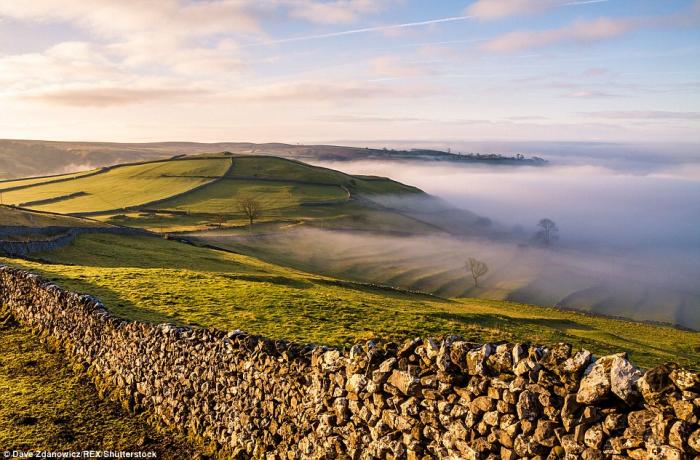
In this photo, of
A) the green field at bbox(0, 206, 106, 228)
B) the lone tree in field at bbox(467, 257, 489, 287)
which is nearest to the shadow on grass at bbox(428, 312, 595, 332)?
the lone tree in field at bbox(467, 257, 489, 287)


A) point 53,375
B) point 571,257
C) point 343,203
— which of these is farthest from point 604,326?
point 343,203

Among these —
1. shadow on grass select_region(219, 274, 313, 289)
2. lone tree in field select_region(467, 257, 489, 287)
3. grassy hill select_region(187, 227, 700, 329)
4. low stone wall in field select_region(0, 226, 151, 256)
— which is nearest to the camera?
low stone wall in field select_region(0, 226, 151, 256)

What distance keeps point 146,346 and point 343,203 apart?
137 metres

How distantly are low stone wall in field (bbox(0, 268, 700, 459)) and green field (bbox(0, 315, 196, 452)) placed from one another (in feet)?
1.81

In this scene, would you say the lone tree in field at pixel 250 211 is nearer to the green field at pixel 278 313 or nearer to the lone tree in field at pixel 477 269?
the lone tree in field at pixel 477 269

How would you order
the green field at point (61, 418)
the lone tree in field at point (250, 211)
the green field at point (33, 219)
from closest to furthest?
the green field at point (61, 418) → the green field at point (33, 219) → the lone tree in field at point (250, 211)

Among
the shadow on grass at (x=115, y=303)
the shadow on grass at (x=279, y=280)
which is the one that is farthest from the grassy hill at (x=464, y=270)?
the shadow on grass at (x=115, y=303)

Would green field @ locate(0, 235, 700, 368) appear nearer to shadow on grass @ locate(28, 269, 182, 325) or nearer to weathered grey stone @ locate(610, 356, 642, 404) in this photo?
shadow on grass @ locate(28, 269, 182, 325)

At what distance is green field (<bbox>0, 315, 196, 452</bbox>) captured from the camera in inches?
530

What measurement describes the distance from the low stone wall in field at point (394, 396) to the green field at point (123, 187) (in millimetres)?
120061

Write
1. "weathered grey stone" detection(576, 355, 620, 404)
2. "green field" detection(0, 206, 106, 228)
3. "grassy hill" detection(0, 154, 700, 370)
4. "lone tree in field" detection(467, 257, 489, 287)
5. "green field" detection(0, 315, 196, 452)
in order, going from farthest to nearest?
"lone tree in field" detection(467, 257, 489, 287) → "green field" detection(0, 206, 106, 228) → "grassy hill" detection(0, 154, 700, 370) → "green field" detection(0, 315, 196, 452) → "weathered grey stone" detection(576, 355, 620, 404)

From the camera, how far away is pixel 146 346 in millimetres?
15820

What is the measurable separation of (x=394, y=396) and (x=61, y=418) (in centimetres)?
1051

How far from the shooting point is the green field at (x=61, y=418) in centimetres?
1347
